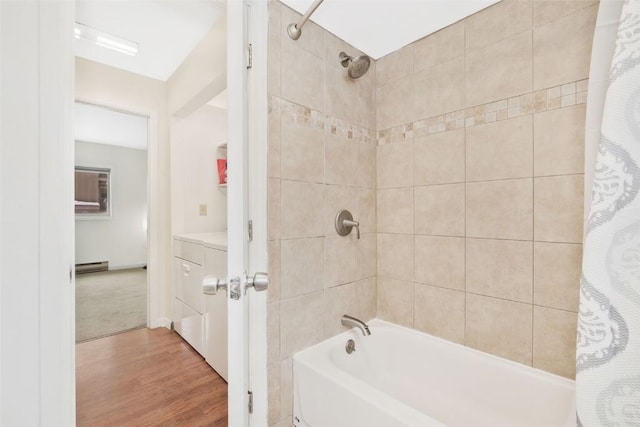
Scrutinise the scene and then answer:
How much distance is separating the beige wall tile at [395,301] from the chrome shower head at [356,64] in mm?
1204

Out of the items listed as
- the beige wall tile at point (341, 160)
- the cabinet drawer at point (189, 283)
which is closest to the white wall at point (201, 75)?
the beige wall tile at point (341, 160)

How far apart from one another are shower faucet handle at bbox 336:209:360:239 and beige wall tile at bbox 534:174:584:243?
0.81m

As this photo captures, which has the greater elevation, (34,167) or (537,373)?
(34,167)

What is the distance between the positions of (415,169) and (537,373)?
108 cm

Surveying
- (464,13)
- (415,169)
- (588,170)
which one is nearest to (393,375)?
(415,169)

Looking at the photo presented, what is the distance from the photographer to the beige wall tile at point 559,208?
42.7 inches

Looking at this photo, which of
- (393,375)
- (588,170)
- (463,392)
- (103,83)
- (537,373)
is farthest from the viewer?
(103,83)

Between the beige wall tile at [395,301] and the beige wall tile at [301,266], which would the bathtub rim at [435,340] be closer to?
the beige wall tile at [395,301]

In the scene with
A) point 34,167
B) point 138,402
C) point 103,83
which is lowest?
point 138,402

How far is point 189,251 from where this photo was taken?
2.28 metres

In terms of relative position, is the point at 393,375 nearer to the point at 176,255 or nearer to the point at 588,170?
the point at 588,170

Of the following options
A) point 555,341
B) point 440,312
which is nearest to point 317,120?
point 440,312

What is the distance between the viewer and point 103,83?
2422 mm

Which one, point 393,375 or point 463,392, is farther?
point 393,375
